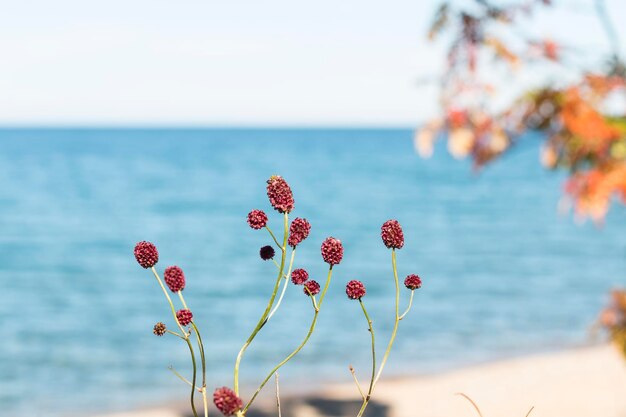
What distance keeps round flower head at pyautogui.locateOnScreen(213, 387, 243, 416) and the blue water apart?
415 centimetres

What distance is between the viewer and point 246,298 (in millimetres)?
24656

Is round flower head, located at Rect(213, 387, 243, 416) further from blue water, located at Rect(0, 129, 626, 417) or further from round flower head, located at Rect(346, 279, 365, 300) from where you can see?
blue water, located at Rect(0, 129, 626, 417)

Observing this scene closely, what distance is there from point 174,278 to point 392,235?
1.23ft

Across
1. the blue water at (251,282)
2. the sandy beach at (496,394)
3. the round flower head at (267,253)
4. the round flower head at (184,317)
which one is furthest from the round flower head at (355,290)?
the sandy beach at (496,394)

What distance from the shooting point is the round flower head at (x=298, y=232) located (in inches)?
58.8

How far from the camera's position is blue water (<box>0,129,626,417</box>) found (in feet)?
53.5

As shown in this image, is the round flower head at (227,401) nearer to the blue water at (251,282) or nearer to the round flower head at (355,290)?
the round flower head at (355,290)

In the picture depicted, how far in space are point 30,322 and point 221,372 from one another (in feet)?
25.1

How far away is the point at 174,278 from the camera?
1.46m

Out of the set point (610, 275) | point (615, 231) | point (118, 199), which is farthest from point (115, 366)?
point (118, 199)

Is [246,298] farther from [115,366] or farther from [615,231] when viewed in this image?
[615,231]

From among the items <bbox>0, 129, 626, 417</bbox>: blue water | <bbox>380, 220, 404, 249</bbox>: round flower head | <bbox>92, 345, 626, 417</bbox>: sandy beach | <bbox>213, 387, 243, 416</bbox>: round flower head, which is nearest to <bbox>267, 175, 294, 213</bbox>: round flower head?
<bbox>380, 220, 404, 249</bbox>: round flower head

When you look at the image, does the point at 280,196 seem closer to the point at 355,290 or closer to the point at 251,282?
the point at 355,290

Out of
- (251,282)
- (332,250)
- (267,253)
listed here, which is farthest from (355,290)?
(251,282)
